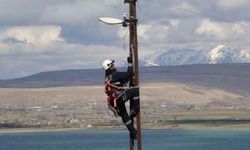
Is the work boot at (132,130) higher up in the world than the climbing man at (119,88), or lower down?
lower down

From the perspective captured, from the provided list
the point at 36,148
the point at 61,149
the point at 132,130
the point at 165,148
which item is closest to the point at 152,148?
the point at 165,148

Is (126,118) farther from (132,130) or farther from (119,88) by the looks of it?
(119,88)

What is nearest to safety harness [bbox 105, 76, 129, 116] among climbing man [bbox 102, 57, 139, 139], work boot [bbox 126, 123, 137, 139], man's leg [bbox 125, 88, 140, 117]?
climbing man [bbox 102, 57, 139, 139]

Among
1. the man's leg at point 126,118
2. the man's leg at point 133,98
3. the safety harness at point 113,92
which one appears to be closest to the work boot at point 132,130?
the man's leg at point 126,118

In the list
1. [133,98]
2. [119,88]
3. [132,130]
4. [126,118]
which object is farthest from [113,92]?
[132,130]

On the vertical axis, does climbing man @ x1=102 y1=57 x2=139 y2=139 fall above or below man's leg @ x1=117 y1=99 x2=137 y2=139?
above

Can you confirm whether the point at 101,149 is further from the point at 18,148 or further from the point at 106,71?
the point at 106,71

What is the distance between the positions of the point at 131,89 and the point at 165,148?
141 meters

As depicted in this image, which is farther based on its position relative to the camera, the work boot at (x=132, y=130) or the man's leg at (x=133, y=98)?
the work boot at (x=132, y=130)

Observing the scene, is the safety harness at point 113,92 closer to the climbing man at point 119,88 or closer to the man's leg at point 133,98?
the climbing man at point 119,88

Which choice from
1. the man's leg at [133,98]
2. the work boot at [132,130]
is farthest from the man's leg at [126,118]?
the man's leg at [133,98]

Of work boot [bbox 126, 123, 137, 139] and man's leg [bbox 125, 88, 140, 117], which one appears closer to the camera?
man's leg [bbox 125, 88, 140, 117]

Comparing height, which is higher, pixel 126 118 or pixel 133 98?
pixel 133 98

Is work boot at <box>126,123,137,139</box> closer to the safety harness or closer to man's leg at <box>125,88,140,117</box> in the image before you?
man's leg at <box>125,88,140,117</box>
